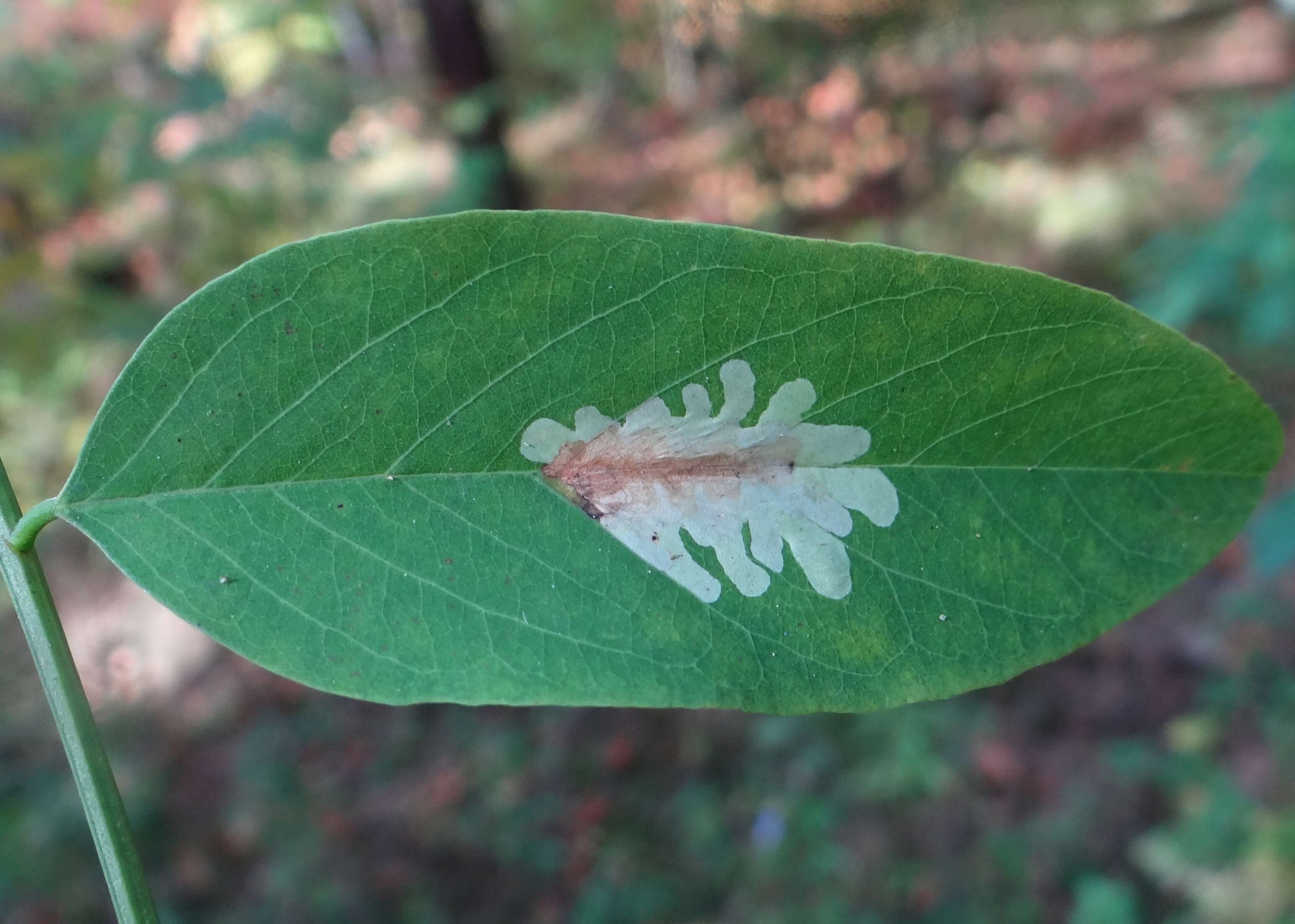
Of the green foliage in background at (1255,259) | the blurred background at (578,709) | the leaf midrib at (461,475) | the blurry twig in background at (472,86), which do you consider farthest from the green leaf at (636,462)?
the blurry twig in background at (472,86)

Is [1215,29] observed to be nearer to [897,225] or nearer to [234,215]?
[897,225]

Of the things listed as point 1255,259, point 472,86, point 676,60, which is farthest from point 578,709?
point 472,86

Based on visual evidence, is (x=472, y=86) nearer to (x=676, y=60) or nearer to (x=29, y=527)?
(x=676, y=60)

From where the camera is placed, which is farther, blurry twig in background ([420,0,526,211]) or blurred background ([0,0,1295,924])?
blurry twig in background ([420,0,526,211])

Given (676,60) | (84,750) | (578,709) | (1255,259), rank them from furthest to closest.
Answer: (578,709) < (676,60) < (1255,259) < (84,750)

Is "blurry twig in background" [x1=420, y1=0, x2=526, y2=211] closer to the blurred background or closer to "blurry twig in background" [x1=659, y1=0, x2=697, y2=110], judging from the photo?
the blurred background

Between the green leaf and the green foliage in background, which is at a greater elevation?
the green leaf

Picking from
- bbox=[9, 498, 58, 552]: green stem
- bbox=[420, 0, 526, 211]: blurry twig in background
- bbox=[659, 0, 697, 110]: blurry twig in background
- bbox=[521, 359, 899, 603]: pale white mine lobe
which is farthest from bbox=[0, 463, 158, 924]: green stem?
bbox=[420, 0, 526, 211]: blurry twig in background
